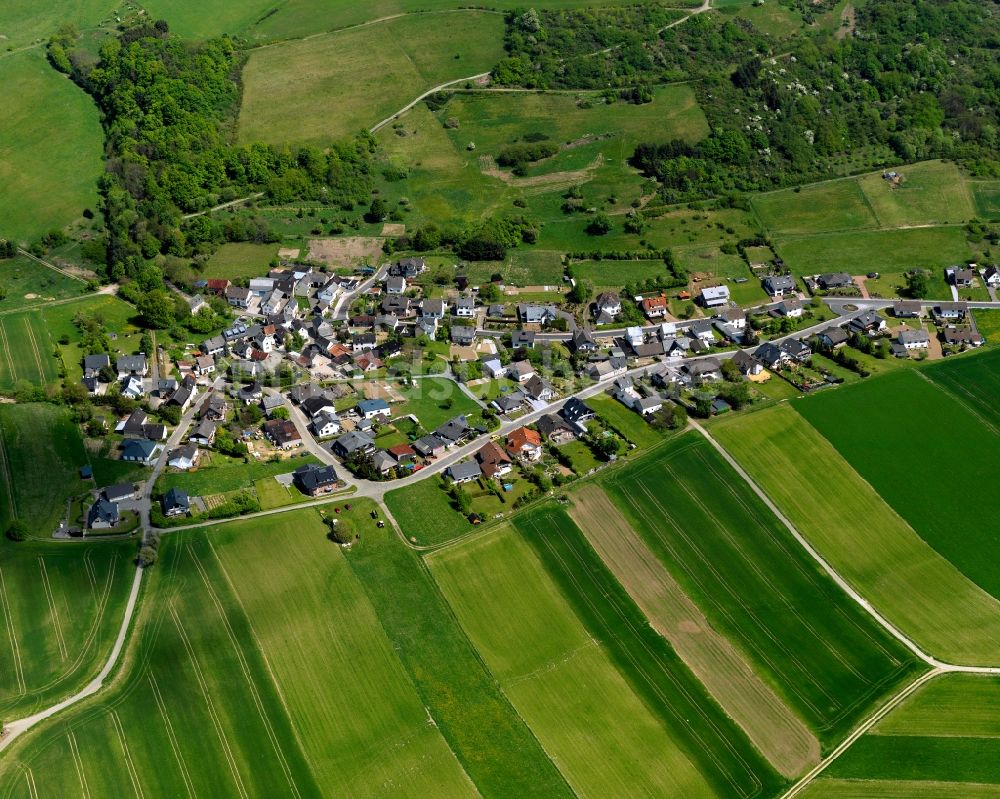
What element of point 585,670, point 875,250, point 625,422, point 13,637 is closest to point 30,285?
point 13,637

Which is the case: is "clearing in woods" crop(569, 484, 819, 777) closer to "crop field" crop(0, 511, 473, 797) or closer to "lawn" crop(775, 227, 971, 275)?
"crop field" crop(0, 511, 473, 797)

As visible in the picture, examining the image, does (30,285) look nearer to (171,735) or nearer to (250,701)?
(250,701)

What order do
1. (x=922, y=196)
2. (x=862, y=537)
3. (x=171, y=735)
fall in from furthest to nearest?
1. (x=922, y=196)
2. (x=862, y=537)
3. (x=171, y=735)

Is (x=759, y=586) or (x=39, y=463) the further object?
(x=39, y=463)

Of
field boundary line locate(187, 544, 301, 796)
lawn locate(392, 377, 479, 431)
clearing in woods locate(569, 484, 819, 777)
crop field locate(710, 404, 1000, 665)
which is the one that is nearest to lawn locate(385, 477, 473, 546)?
lawn locate(392, 377, 479, 431)

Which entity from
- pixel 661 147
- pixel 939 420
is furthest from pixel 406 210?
pixel 939 420

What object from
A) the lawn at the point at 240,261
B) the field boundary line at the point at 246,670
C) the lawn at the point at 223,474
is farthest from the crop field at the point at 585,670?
the lawn at the point at 240,261
